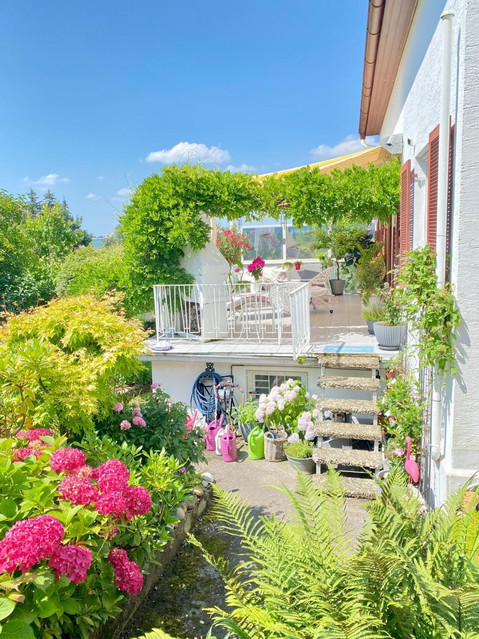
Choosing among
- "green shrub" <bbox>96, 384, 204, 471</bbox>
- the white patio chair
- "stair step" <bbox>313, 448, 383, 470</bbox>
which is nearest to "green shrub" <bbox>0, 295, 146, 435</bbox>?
"green shrub" <bbox>96, 384, 204, 471</bbox>

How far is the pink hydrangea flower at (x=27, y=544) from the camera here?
1.62m

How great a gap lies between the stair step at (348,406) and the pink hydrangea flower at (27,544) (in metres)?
4.39

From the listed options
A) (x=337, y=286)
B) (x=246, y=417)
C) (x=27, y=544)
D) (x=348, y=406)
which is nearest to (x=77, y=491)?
(x=27, y=544)

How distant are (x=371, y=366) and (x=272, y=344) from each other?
1799 mm

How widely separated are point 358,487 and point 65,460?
139 inches

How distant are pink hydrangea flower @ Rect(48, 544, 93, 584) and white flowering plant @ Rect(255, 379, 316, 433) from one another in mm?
4606

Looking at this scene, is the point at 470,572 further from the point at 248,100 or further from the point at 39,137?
the point at 39,137

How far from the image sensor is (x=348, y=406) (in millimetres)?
5727

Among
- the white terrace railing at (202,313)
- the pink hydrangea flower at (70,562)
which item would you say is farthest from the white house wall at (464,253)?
the white terrace railing at (202,313)

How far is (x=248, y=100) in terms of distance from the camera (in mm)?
26531

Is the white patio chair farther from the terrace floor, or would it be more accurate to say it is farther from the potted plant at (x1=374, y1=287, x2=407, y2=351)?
the potted plant at (x1=374, y1=287, x2=407, y2=351)

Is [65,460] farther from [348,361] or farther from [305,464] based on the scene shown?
[348,361]

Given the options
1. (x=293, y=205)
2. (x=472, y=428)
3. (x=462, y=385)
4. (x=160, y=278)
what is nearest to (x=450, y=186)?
(x=462, y=385)

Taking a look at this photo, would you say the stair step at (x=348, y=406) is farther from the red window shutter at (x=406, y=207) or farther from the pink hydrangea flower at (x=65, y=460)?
the pink hydrangea flower at (x=65, y=460)
